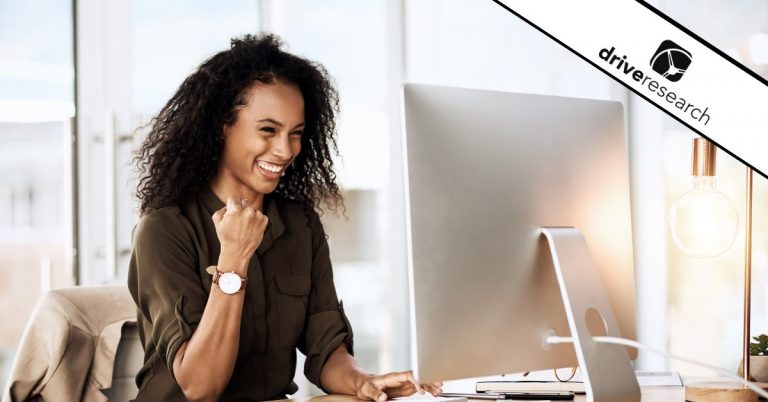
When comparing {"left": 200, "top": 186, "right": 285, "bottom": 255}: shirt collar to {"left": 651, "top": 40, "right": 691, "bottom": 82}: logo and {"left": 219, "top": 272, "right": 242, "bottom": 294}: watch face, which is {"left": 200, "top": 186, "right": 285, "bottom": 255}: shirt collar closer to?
{"left": 219, "top": 272, "right": 242, "bottom": 294}: watch face

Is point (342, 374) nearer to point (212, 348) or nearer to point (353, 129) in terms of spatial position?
point (212, 348)

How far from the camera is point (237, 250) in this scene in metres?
1.53

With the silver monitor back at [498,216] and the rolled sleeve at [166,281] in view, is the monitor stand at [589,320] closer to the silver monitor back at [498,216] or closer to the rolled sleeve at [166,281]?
the silver monitor back at [498,216]

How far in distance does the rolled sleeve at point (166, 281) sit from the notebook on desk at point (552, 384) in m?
0.54

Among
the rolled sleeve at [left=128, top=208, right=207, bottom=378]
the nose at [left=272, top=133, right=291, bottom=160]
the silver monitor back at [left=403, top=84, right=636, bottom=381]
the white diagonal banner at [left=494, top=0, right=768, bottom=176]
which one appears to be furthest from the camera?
the nose at [left=272, top=133, right=291, bottom=160]

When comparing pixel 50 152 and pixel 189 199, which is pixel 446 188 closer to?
pixel 189 199

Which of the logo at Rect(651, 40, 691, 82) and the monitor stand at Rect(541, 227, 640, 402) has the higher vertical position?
the logo at Rect(651, 40, 691, 82)

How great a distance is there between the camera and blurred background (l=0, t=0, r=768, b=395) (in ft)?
8.97

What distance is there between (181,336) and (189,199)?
31cm

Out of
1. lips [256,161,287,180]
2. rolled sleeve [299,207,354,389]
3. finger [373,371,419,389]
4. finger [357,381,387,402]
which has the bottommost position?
finger [357,381,387,402]

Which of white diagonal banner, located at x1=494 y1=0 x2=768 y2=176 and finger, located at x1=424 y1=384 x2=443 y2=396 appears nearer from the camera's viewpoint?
white diagonal banner, located at x1=494 y1=0 x2=768 y2=176

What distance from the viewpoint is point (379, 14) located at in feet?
12.1

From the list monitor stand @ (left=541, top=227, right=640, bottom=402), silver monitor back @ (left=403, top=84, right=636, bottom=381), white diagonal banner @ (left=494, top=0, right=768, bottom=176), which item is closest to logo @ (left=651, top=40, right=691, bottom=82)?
white diagonal banner @ (left=494, top=0, right=768, bottom=176)

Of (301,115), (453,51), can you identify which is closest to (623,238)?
(301,115)
